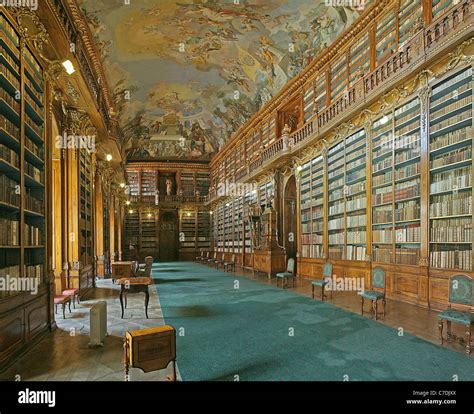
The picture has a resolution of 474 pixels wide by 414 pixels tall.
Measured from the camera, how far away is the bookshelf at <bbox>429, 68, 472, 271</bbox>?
5375mm

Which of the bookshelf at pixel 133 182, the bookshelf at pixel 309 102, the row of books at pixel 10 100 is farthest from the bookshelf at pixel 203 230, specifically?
the row of books at pixel 10 100

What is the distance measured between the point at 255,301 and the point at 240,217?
1022cm

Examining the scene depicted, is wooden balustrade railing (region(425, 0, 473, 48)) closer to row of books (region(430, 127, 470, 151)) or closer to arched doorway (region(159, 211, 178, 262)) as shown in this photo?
row of books (region(430, 127, 470, 151))

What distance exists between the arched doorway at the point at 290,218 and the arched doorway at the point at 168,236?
517 inches

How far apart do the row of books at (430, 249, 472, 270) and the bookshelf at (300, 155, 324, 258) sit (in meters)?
4.18

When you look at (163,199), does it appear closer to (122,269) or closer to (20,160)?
(122,269)

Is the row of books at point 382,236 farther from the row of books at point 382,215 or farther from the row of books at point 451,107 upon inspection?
the row of books at point 451,107

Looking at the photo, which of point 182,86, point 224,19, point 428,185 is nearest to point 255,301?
point 428,185

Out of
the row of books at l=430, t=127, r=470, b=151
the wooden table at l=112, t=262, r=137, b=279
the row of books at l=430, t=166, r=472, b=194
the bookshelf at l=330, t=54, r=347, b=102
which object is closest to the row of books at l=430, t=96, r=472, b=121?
the row of books at l=430, t=127, r=470, b=151

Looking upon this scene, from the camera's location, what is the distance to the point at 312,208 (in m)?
10.8

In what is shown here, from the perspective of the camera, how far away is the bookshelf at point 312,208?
10195 millimetres

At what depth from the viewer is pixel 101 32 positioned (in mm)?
11258

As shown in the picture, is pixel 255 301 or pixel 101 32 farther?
pixel 101 32
